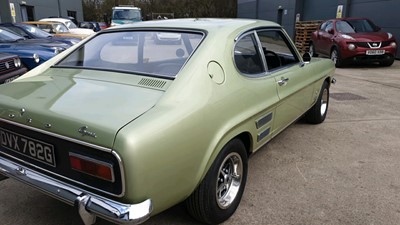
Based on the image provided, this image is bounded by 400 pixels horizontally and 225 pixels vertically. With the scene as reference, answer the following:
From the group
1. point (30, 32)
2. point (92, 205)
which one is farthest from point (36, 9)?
point (92, 205)

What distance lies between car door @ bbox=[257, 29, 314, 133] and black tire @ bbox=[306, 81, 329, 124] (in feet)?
1.79

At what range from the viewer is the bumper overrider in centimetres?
191

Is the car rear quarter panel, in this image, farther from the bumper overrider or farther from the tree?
the tree

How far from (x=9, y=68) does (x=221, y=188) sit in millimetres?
4953

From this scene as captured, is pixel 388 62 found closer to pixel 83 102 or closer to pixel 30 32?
pixel 30 32

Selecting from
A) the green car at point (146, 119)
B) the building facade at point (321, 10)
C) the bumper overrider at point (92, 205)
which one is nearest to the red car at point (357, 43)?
the building facade at point (321, 10)

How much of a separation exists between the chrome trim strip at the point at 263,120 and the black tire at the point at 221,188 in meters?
0.30

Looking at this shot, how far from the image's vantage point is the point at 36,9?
92.8ft

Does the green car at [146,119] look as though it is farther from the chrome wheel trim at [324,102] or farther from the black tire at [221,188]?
the chrome wheel trim at [324,102]

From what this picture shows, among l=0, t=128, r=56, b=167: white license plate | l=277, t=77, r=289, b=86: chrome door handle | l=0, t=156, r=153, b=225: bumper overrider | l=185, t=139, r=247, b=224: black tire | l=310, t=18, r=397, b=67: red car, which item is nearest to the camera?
l=0, t=156, r=153, b=225: bumper overrider

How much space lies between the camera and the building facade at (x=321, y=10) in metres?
14.4

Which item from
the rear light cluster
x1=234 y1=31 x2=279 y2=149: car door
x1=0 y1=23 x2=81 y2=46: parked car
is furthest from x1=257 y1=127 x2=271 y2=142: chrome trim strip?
x1=0 y1=23 x2=81 y2=46: parked car

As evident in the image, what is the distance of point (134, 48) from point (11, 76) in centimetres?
383

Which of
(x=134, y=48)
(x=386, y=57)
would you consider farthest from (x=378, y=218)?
(x=386, y=57)
